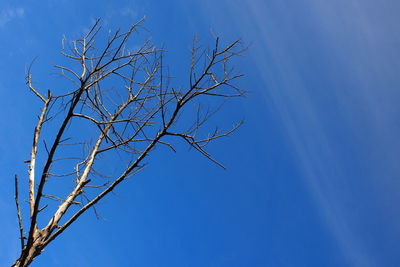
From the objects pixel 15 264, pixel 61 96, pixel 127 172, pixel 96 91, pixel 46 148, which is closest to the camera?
pixel 15 264

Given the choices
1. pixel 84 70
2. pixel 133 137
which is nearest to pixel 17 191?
pixel 133 137

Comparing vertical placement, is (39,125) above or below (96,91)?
below

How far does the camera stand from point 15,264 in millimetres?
2908

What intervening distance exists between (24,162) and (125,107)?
4.90 feet

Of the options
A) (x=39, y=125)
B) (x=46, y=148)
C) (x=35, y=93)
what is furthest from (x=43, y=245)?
(x=35, y=93)

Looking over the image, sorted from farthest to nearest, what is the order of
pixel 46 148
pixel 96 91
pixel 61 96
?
pixel 96 91 < pixel 61 96 < pixel 46 148

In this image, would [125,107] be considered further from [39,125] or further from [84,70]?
[39,125]

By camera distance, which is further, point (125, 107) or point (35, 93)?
point (125, 107)

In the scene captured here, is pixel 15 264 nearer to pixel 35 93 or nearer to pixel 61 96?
pixel 61 96

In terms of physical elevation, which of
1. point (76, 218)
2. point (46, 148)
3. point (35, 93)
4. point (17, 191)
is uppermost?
point (35, 93)

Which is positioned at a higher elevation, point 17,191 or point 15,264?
point 17,191

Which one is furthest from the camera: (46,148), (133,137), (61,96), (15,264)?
(133,137)

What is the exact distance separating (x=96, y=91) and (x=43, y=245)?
2.16 meters

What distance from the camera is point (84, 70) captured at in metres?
4.14
